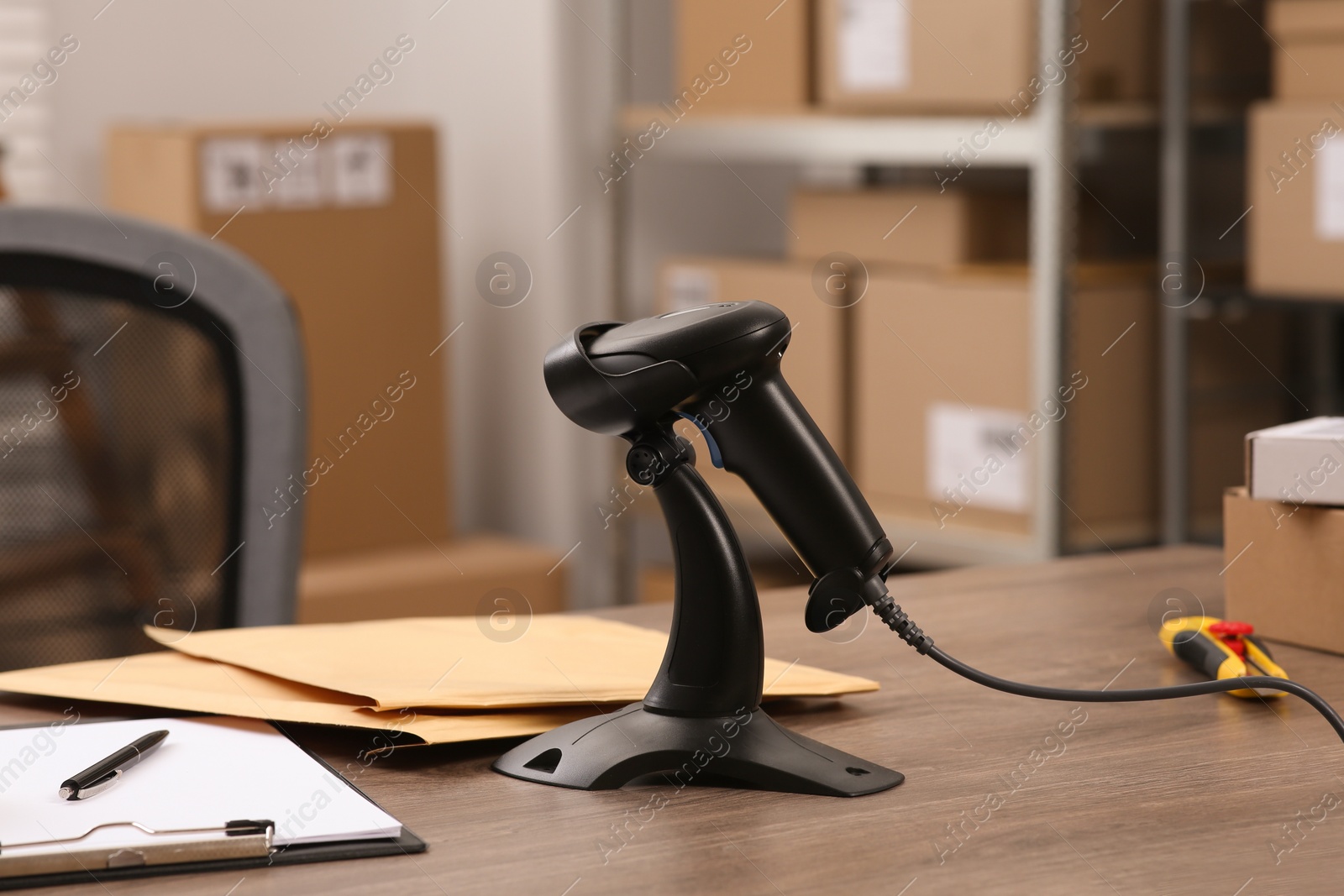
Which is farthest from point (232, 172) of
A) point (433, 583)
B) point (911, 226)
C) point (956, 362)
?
point (956, 362)

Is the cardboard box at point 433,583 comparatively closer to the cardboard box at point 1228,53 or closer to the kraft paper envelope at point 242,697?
the cardboard box at point 1228,53

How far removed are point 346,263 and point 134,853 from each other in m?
2.03

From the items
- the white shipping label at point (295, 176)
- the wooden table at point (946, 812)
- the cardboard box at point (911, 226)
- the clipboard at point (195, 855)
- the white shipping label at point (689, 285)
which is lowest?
the wooden table at point (946, 812)

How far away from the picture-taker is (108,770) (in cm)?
67

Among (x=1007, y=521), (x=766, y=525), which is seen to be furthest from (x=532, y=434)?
(x=1007, y=521)

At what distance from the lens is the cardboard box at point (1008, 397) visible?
2.04m

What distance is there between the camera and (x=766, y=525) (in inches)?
96.3

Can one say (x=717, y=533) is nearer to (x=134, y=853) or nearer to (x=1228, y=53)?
(x=134, y=853)

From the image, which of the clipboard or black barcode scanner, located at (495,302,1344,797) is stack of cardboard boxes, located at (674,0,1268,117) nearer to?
black barcode scanner, located at (495,302,1344,797)

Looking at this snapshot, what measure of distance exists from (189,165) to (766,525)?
1059 millimetres

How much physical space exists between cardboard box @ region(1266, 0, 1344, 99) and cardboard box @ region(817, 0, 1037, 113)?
0.98 ft

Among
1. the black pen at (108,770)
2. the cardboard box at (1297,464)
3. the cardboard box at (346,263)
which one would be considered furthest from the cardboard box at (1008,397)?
the black pen at (108,770)

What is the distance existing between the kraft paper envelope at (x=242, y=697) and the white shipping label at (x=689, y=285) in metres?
1.68

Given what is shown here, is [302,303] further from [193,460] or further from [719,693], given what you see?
[719,693]
